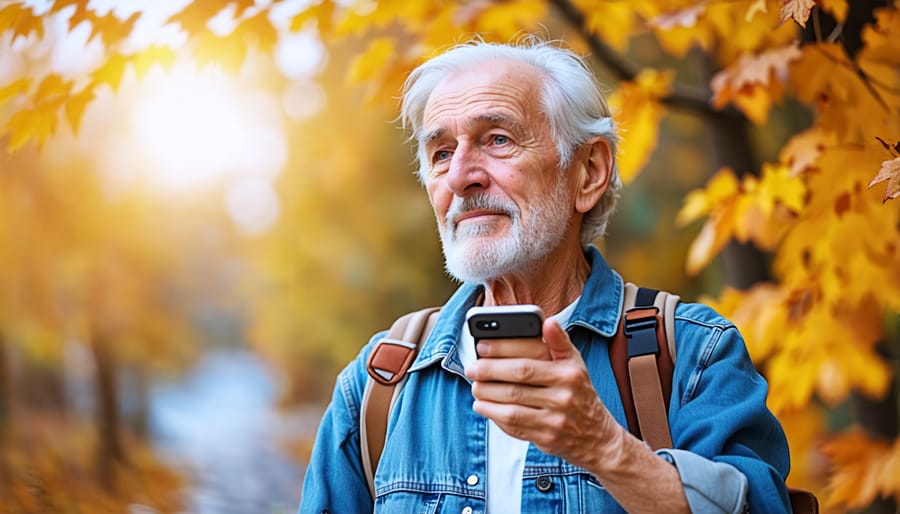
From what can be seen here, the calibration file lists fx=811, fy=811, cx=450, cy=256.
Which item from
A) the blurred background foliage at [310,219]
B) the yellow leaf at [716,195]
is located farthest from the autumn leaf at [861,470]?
the yellow leaf at [716,195]

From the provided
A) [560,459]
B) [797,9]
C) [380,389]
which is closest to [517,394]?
[560,459]

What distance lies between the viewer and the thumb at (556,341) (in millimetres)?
1380

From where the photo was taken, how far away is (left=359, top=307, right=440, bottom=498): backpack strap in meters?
1.84

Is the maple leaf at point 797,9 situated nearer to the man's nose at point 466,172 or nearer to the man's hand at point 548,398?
the man's nose at point 466,172

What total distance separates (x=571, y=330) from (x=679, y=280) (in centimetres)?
494

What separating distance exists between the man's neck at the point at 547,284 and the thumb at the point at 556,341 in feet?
1.59

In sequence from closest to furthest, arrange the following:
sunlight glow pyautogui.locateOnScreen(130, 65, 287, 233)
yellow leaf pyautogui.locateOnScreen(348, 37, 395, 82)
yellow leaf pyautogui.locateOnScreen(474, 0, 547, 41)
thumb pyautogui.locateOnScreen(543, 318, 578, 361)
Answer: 1. thumb pyautogui.locateOnScreen(543, 318, 578, 361)
2. yellow leaf pyautogui.locateOnScreen(348, 37, 395, 82)
3. yellow leaf pyautogui.locateOnScreen(474, 0, 547, 41)
4. sunlight glow pyautogui.locateOnScreen(130, 65, 287, 233)

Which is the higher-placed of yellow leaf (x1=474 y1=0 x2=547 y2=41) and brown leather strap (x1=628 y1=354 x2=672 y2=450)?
yellow leaf (x1=474 y1=0 x2=547 y2=41)

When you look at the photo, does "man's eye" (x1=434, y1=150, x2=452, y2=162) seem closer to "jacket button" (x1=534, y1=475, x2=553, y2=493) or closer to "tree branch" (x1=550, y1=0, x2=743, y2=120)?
"jacket button" (x1=534, y1=475, x2=553, y2=493)

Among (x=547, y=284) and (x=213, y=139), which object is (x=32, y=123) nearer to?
(x=547, y=284)

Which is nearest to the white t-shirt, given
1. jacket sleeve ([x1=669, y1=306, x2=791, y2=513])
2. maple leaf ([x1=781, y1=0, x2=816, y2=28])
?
jacket sleeve ([x1=669, y1=306, x2=791, y2=513])

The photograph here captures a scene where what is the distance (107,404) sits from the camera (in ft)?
16.8

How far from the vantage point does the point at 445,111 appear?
1.90 m

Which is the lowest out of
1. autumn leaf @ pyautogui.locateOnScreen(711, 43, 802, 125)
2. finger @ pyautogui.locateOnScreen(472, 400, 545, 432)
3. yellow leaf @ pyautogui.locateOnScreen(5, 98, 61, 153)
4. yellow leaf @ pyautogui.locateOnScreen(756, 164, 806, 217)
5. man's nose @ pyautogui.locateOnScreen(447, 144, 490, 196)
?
finger @ pyautogui.locateOnScreen(472, 400, 545, 432)
